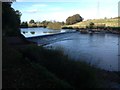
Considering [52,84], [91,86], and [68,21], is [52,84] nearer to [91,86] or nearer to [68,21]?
[91,86]

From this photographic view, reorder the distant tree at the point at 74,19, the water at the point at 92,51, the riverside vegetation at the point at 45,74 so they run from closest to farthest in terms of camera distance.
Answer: the riverside vegetation at the point at 45,74 < the water at the point at 92,51 < the distant tree at the point at 74,19

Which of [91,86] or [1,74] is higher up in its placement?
[1,74]

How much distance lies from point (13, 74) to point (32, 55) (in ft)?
16.7

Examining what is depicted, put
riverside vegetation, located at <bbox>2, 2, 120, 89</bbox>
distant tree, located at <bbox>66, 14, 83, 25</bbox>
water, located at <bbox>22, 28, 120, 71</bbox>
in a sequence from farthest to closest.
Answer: distant tree, located at <bbox>66, 14, 83, 25</bbox>, water, located at <bbox>22, 28, 120, 71</bbox>, riverside vegetation, located at <bbox>2, 2, 120, 89</bbox>

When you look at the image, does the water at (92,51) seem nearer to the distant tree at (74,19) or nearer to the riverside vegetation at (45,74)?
the riverside vegetation at (45,74)

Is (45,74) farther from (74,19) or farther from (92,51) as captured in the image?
(74,19)

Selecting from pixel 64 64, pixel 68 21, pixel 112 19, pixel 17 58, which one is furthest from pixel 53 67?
pixel 68 21

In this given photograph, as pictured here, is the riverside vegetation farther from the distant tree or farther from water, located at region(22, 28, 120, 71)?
the distant tree

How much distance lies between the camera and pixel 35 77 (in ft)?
32.8

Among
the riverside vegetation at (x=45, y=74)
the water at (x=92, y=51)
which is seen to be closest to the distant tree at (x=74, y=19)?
the water at (x=92, y=51)

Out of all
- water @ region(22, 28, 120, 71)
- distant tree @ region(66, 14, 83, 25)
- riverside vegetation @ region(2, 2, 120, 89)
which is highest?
distant tree @ region(66, 14, 83, 25)

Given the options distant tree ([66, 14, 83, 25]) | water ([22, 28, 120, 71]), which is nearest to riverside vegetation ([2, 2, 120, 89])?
water ([22, 28, 120, 71])

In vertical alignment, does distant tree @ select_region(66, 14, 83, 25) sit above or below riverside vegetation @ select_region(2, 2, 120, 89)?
above

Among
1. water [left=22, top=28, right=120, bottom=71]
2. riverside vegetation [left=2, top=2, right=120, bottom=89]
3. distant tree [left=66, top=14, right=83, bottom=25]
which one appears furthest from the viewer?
distant tree [left=66, top=14, right=83, bottom=25]
